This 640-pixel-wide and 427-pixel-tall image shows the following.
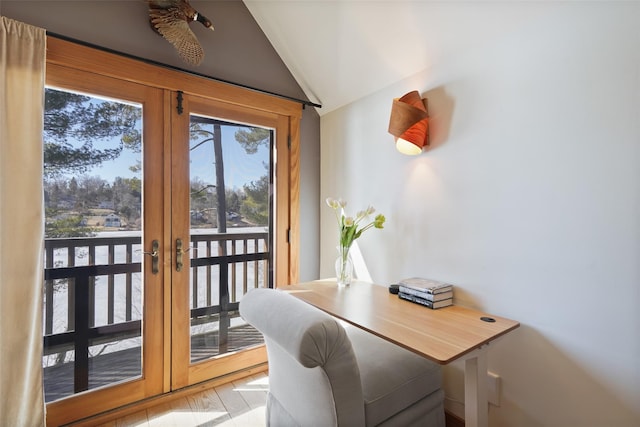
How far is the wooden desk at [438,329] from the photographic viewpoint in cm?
109

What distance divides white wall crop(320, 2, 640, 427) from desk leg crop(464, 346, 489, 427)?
11.2 inches

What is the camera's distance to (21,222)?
4.67 ft

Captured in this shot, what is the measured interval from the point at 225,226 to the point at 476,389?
69.5 inches

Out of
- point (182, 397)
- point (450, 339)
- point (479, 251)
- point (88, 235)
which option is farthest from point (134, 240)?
point (479, 251)

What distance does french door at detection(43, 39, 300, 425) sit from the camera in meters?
1.63

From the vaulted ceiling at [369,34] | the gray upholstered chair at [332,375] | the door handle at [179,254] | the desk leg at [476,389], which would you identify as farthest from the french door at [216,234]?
the desk leg at [476,389]

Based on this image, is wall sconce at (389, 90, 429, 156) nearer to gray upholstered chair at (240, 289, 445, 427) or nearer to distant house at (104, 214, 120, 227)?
gray upholstered chair at (240, 289, 445, 427)

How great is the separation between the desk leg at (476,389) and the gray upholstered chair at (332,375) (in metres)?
0.19

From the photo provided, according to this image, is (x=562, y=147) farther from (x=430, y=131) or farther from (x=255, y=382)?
(x=255, y=382)

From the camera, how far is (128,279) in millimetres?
1808

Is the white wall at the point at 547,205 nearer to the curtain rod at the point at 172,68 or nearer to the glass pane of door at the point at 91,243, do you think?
the curtain rod at the point at 172,68

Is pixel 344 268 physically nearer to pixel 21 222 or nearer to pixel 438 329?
pixel 438 329

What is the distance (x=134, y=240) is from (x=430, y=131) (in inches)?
76.4

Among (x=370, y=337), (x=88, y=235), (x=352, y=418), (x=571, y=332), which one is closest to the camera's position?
(x=352, y=418)
